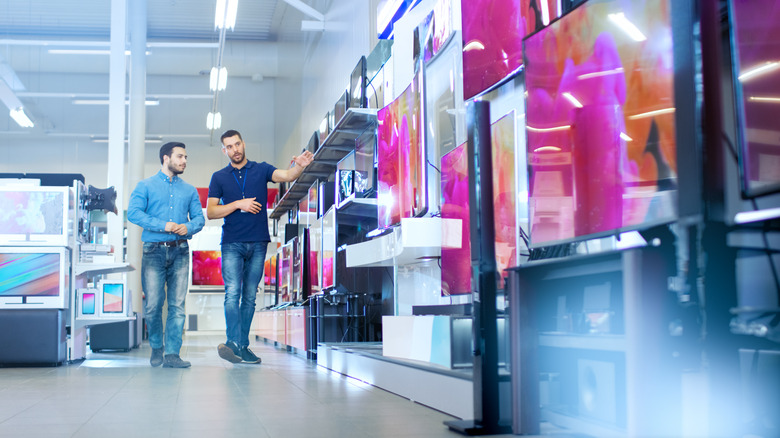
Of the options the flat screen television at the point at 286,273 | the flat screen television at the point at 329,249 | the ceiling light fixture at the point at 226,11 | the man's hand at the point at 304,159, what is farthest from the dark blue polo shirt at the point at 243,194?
the ceiling light fixture at the point at 226,11

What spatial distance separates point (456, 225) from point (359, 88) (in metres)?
2.66

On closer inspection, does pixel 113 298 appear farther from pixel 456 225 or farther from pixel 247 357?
pixel 456 225

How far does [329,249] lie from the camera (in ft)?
20.3

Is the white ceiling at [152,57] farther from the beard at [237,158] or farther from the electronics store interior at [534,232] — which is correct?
the beard at [237,158]

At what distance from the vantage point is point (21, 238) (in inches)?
232

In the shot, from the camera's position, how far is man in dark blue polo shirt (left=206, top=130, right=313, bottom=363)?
17.6 ft

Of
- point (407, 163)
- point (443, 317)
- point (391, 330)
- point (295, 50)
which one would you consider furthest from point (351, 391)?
point (295, 50)

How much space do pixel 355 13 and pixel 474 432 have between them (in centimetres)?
680

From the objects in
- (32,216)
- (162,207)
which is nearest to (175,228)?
(162,207)

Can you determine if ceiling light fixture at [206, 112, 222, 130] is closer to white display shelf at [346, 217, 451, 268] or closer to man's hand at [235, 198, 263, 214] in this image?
man's hand at [235, 198, 263, 214]

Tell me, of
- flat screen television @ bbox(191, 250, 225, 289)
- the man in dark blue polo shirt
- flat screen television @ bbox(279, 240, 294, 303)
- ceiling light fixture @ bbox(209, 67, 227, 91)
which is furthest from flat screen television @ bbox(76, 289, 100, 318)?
flat screen television @ bbox(191, 250, 225, 289)

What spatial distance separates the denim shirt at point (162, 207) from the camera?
531 centimetres

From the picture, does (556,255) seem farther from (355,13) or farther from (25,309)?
(355,13)

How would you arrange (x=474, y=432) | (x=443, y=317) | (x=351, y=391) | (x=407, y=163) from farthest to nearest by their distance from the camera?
1. (x=407, y=163)
2. (x=351, y=391)
3. (x=443, y=317)
4. (x=474, y=432)
